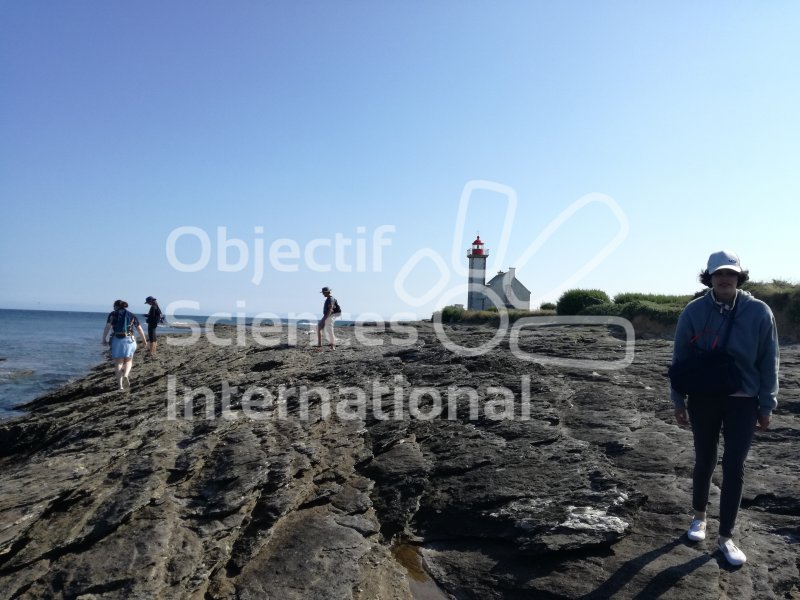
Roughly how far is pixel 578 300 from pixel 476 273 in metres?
21.0

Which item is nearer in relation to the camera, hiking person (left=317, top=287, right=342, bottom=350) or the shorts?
the shorts

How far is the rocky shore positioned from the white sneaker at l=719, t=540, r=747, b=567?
70 millimetres

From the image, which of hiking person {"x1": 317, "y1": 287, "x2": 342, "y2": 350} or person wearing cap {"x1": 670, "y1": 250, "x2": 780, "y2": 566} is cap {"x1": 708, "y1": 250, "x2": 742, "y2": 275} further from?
hiking person {"x1": 317, "y1": 287, "x2": 342, "y2": 350}

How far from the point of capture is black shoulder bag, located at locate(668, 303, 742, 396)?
13.6 feet

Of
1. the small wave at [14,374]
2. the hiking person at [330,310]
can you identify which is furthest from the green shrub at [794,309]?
the small wave at [14,374]

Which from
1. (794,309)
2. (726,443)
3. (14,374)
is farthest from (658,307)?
(14,374)

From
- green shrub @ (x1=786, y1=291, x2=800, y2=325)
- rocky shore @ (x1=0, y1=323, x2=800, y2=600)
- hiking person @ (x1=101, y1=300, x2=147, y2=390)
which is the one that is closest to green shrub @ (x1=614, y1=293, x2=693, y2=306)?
green shrub @ (x1=786, y1=291, x2=800, y2=325)

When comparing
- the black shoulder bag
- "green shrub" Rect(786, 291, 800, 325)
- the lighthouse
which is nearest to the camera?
the black shoulder bag

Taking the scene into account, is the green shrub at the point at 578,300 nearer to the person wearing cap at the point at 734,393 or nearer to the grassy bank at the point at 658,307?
the grassy bank at the point at 658,307

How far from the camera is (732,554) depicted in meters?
4.00

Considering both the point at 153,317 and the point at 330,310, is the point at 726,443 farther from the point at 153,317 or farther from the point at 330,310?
the point at 153,317

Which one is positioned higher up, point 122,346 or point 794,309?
point 794,309

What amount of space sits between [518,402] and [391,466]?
277 centimetres

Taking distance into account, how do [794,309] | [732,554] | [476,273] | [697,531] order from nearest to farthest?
[732,554] < [697,531] < [794,309] < [476,273]
